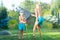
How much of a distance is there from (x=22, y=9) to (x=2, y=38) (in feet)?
1.60

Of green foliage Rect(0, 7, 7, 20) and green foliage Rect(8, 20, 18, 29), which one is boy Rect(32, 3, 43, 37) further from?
green foliage Rect(0, 7, 7, 20)

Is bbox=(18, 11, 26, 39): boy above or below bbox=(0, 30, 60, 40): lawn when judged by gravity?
above

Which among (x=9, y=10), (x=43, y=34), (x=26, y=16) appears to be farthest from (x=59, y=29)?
(x=9, y=10)

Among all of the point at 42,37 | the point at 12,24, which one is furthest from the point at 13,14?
the point at 42,37

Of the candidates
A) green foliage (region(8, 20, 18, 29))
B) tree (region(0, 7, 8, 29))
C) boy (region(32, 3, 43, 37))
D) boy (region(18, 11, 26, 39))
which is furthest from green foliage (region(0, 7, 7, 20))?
boy (region(32, 3, 43, 37))

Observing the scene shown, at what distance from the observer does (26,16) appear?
3.52 meters

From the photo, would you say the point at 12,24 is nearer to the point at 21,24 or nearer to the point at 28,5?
the point at 21,24

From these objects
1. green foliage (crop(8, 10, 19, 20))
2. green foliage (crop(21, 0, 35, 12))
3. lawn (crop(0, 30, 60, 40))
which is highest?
green foliage (crop(21, 0, 35, 12))

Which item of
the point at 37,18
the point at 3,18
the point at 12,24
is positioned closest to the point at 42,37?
the point at 37,18

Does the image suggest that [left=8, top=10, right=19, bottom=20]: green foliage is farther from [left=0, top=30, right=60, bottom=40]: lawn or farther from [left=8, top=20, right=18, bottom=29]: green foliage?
[left=0, top=30, right=60, bottom=40]: lawn

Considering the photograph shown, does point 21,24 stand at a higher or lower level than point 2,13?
lower

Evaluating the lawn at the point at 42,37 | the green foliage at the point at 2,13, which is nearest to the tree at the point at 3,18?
the green foliage at the point at 2,13

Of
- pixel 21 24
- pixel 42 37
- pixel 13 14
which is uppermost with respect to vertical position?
pixel 13 14

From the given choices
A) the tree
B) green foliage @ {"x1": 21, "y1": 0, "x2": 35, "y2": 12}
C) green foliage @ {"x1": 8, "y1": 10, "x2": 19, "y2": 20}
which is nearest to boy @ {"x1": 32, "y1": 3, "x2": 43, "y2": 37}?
green foliage @ {"x1": 21, "y1": 0, "x2": 35, "y2": 12}
